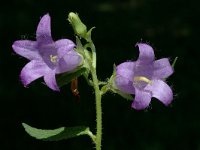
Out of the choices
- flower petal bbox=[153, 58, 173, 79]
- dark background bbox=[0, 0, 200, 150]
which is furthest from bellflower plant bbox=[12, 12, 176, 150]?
dark background bbox=[0, 0, 200, 150]

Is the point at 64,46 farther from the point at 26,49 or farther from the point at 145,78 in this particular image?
the point at 145,78

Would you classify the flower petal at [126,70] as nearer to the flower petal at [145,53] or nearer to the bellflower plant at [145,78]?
the bellflower plant at [145,78]

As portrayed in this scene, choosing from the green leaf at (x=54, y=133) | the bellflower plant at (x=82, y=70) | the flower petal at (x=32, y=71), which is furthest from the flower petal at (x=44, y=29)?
the green leaf at (x=54, y=133)

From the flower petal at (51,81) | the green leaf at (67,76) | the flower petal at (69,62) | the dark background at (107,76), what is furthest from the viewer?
the dark background at (107,76)

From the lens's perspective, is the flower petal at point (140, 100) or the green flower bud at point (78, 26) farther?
the green flower bud at point (78, 26)

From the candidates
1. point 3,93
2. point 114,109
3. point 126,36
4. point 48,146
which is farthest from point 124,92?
point 126,36

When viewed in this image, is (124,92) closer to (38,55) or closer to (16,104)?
(38,55)

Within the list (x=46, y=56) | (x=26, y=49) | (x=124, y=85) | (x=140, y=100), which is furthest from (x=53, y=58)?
(x=140, y=100)
